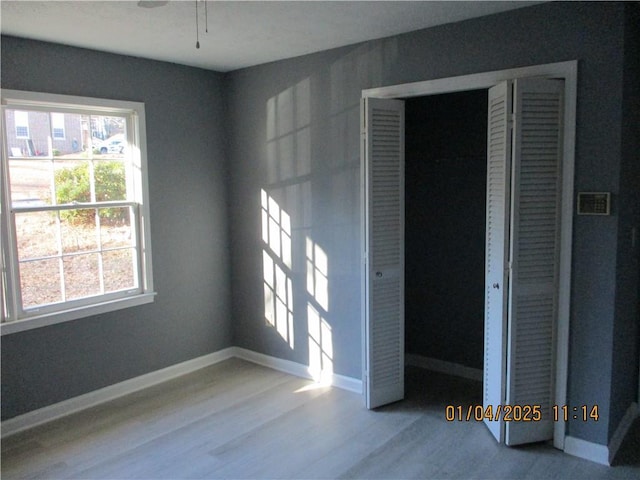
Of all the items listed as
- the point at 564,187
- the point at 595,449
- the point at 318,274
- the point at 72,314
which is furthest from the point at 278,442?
the point at 564,187

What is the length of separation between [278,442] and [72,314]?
172 cm

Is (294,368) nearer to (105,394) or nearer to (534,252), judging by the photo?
(105,394)

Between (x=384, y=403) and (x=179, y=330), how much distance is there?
185cm

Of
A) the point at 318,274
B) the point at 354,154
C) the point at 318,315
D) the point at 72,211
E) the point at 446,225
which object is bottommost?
the point at 318,315

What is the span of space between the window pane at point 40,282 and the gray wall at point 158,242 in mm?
210

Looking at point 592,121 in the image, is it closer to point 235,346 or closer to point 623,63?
point 623,63

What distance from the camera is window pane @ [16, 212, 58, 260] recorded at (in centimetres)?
357

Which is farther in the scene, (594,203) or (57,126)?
(57,126)

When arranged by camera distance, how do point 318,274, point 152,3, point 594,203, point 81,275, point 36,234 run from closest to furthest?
1. point 152,3
2. point 594,203
3. point 36,234
4. point 81,275
5. point 318,274

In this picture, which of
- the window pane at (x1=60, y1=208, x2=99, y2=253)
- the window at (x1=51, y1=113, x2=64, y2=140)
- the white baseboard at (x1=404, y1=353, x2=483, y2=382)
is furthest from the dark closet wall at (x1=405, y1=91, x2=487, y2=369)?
the window at (x1=51, y1=113, x2=64, y2=140)

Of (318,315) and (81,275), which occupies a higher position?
(81,275)

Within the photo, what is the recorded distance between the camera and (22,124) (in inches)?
139

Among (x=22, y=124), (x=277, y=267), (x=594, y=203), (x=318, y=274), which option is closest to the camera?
(x=594, y=203)

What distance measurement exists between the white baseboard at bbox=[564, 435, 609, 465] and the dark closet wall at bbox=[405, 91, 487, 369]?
1226mm
